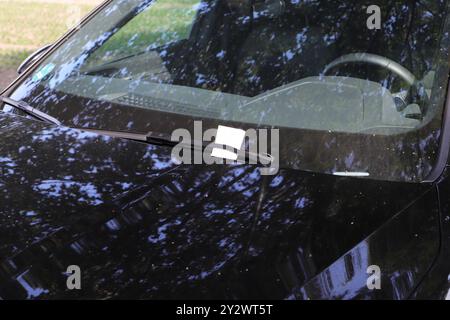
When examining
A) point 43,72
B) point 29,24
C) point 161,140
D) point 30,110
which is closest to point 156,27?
point 43,72

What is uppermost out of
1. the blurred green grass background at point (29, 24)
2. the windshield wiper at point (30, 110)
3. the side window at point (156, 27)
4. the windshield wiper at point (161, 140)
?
the side window at point (156, 27)

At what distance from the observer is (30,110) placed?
2.43 meters

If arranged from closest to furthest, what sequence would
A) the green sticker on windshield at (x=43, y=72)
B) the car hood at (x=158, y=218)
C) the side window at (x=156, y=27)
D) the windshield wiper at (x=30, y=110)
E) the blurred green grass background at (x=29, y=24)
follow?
the car hood at (x=158, y=218) < the windshield wiper at (x=30, y=110) < the green sticker on windshield at (x=43, y=72) < the side window at (x=156, y=27) < the blurred green grass background at (x=29, y=24)

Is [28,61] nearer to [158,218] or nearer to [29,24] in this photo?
[158,218]

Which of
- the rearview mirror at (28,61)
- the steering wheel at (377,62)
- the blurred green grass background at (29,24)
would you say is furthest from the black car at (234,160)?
the blurred green grass background at (29,24)

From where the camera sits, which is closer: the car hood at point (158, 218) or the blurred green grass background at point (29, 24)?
the car hood at point (158, 218)

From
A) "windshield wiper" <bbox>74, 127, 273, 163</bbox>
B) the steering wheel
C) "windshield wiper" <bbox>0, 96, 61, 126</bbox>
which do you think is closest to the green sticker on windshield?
"windshield wiper" <bbox>0, 96, 61, 126</bbox>

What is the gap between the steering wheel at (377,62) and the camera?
7.18 feet

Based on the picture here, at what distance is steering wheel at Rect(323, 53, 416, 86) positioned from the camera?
2189 mm

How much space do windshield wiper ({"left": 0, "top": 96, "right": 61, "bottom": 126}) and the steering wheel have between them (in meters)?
1.01

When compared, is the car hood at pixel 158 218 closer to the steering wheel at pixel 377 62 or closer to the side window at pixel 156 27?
the steering wheel at pixel 377 62

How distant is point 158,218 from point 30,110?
2.95 ft
